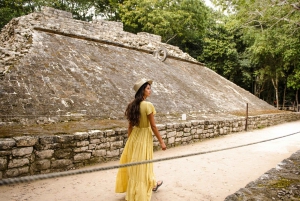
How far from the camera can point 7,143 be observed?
3.38m

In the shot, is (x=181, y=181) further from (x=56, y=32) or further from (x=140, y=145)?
(x=56, y=32)

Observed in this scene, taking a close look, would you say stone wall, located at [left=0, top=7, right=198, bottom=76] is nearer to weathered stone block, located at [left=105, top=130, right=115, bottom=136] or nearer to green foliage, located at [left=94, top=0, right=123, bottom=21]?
weathered stone block, located at [left=105, top=130, right=115, bottom=136]

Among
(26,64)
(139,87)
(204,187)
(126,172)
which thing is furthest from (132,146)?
(26,64)

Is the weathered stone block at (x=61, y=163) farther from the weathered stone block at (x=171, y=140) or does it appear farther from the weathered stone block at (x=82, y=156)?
the weathered stone block at (x=171, y=140)

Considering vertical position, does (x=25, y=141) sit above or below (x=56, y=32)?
below

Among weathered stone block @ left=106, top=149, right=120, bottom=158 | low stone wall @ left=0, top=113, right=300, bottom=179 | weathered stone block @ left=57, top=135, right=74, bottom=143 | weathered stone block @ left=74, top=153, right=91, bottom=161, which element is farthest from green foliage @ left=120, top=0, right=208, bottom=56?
weathered stone block @ left=57, top=135, right=74, bottom=143

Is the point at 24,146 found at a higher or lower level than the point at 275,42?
lower

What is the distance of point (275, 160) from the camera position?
18.6 feet

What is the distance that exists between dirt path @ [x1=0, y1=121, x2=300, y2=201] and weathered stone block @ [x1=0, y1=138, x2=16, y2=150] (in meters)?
0.68

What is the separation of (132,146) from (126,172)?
0.46 meters

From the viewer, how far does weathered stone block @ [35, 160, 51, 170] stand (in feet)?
12.4

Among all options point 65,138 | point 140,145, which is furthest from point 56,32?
point 140,145

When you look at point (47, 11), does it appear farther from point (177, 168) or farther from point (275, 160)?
point (275, 160)

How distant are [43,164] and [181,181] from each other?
2.62 metres
